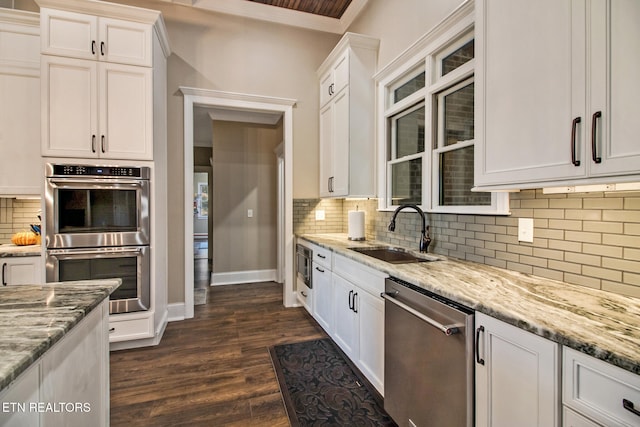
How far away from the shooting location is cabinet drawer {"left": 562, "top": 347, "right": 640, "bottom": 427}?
76 centimetres

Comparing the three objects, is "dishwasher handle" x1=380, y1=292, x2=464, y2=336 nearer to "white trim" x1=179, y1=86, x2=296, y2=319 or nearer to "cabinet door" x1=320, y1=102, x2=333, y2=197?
"cabinet door" x1=320, y1=102, x2=333, y2=197

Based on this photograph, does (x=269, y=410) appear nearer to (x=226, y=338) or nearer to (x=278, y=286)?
(x=226, y=338)

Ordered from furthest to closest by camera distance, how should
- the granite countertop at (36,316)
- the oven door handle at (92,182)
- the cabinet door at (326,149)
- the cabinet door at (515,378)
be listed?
the cabinet door at (326,149) < the oven door handle at (92,182) < the cabinet door at (515,378) < the granite countertop at (36,316)

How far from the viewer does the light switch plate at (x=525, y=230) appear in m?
1.60

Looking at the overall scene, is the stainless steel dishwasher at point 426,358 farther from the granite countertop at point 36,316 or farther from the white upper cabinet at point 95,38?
the white upper cabinet at point 95,38

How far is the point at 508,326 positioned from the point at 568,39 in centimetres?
106

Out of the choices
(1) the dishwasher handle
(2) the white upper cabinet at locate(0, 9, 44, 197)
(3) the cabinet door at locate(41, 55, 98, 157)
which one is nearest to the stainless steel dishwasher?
(1) the dishwasher handle

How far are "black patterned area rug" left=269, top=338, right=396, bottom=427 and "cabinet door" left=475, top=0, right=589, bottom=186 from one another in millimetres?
1488

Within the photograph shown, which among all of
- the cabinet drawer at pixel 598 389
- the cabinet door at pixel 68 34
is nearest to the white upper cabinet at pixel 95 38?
the cabinet door at pixel 68 34

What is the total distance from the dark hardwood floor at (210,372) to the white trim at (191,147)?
0.34 metres

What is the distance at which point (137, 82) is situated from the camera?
8.52 ft

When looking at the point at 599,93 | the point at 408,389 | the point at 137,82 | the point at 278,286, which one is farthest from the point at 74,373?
the point at 278,286

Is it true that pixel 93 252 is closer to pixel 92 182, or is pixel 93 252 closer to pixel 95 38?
pixel 92 182

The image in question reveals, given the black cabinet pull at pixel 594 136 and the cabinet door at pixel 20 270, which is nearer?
the black cabinet pull at pixel 594 136
